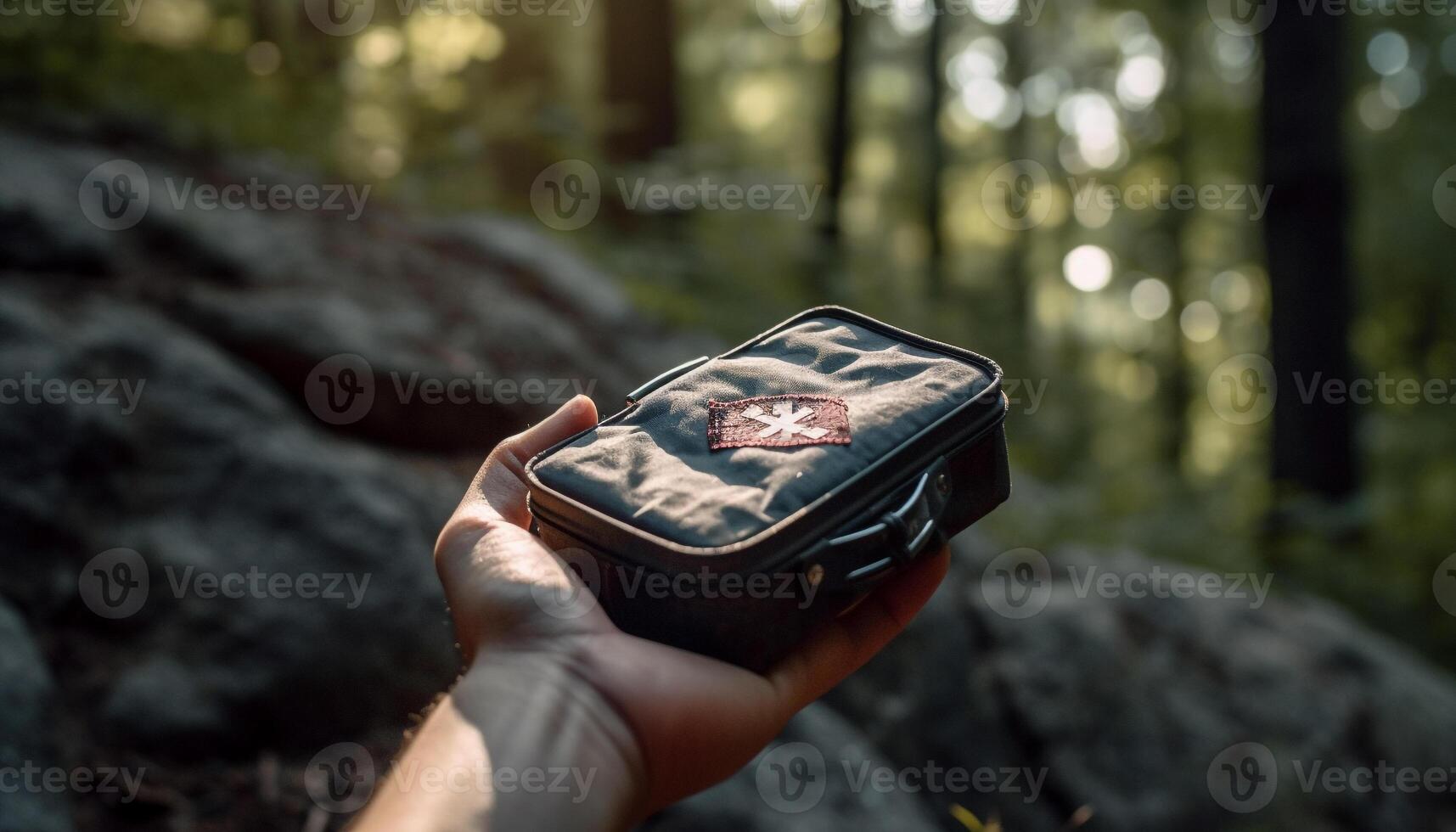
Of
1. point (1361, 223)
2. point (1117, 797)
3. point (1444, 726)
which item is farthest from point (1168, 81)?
point (1117, 797)

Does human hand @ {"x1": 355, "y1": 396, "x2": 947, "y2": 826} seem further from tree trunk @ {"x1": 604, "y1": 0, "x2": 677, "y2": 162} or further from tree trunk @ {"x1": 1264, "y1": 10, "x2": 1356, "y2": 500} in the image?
tree trunk @ {"x1": 604, "y1": 0, "x2": 677, "y2": 162}

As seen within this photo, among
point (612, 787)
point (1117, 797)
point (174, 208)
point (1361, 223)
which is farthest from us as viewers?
point (1361, 223)

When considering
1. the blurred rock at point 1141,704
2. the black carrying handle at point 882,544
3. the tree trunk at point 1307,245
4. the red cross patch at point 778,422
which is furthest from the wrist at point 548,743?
the tree trunk at point 1307,245

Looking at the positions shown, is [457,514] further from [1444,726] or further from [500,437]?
[1444,726]

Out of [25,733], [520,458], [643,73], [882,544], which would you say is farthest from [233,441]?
[643,73]

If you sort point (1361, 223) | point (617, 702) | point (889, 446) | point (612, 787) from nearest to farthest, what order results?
point (612, 787) < point (617, 702) < point (889, 446) < point (1361, 223)

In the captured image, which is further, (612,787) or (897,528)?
(897,528)

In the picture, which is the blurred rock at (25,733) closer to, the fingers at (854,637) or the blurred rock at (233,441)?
the blurred rock at (233,441)

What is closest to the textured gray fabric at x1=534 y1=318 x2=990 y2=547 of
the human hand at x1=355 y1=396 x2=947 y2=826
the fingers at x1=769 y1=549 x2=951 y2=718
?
the human hand at x1=355 y1=396 x2=947 y2=826
